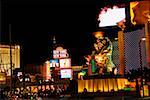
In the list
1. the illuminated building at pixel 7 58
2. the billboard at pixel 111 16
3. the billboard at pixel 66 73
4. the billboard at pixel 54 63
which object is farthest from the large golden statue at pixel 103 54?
the illuminated building at pixel 7 58

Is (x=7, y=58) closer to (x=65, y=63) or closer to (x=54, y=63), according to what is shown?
(x=54, y=63)

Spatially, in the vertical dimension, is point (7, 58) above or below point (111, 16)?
below

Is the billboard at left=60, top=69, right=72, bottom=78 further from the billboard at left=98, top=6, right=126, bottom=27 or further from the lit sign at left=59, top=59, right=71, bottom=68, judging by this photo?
the billboard at left=98, top=6, right=126, bottom=27

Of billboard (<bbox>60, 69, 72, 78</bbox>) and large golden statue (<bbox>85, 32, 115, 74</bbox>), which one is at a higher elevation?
large golden statue (<bbox>85, 32, 115, 74</bbox>)

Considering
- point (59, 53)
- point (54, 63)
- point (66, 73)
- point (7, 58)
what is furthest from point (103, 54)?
point (7, 58)

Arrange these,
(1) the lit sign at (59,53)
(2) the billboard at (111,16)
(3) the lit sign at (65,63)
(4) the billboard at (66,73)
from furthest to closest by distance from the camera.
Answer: (1) the lit sign at (59,53)
(3) the lit sign at (65,63)
(4) the billboard at (66,73)
(2) the billboard at (111,16)

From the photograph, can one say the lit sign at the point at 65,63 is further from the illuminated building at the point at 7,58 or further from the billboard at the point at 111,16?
the illuminated building at the point at 7,58

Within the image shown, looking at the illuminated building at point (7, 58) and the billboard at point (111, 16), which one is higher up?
the billboard at point (111, 16)

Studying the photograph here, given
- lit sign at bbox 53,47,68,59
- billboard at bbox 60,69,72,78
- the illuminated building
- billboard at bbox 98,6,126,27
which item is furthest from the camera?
the illuminated building

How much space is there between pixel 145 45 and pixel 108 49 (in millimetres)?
6759

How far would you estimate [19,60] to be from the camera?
8925 cm

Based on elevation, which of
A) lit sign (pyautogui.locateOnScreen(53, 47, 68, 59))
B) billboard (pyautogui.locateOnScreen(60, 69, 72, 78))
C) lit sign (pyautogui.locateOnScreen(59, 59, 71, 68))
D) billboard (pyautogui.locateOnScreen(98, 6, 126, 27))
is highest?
billboard (pyautogui.locateOnScreen(98, 6, 126, 27))

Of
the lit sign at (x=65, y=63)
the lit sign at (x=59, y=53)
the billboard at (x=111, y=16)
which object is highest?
the billboard at (x=111, y=16)

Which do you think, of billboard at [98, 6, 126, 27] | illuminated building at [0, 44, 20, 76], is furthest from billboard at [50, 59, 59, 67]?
billboard at [98, 6, 126, 27]
